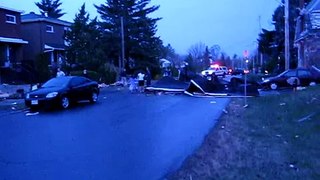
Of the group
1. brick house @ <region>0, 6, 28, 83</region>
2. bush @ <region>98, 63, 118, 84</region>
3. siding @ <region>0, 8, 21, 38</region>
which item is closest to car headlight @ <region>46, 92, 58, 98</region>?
brick house @ <region>0, 6, 28, 83</region>

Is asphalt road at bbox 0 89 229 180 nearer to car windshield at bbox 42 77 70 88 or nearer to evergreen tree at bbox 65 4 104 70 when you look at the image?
car windshield at bbox 42 77 70 88

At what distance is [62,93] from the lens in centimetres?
2164

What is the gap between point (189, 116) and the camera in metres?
17.5

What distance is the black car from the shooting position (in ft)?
68.8

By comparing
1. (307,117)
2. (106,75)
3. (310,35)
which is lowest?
(307,117)

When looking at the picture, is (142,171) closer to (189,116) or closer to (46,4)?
(189,116)

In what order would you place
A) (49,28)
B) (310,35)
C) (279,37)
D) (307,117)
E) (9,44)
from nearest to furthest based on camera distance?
(307,117)
(310,35)
(9,44)
(49,28)
(279,37)

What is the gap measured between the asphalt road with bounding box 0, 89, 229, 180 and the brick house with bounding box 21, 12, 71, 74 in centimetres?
3336

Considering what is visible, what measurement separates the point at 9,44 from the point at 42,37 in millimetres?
6349

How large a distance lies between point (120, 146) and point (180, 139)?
66.4 inches

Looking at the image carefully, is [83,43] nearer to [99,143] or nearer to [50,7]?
[99,143]

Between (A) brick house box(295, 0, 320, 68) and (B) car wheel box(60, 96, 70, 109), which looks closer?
(B) car wheel box(60, 96, 70, 109)

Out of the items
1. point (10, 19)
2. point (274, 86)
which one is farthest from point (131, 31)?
point (274, 86)

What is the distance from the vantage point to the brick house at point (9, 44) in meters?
42.8
